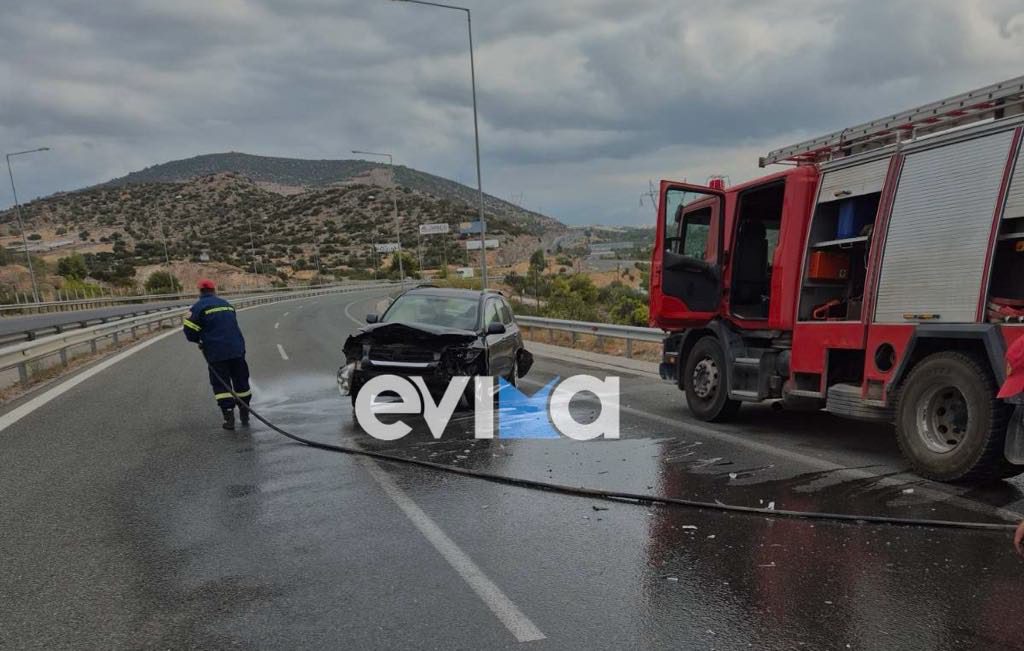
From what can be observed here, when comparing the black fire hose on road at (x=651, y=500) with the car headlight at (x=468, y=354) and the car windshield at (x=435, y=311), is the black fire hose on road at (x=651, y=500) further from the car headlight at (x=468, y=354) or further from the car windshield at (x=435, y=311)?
the car windshield at (x=435, y=311)

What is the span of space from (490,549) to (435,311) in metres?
5.22

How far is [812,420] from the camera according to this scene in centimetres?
795

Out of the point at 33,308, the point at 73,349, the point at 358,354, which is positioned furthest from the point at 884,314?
the point at 33,308

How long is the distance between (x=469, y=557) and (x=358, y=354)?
179 inches

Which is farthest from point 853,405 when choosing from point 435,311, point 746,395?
point 435,311

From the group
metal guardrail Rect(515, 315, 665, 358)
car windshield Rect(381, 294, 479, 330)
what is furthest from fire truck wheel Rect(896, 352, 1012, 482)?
metal guardrail Rect(515, 315, 665, 358)

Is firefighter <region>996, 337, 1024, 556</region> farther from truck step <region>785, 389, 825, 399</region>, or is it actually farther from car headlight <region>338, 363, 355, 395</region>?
car headlight <region>338, 363, 355, 395</region>

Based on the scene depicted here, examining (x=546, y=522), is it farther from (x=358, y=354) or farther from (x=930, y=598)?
(x=358, y=354)

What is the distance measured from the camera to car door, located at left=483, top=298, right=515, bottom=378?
8633 millimetres

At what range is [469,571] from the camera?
3.91m

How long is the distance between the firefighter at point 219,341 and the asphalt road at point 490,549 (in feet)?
2.21

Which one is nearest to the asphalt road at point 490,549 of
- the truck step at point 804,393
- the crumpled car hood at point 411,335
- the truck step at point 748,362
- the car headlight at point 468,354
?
the truck step at point 804,393

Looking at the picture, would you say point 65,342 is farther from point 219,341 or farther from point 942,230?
point 942,230

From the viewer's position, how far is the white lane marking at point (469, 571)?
3.25 metres
